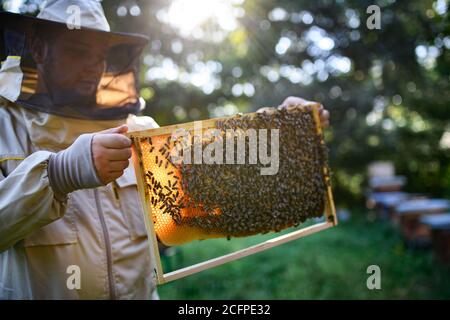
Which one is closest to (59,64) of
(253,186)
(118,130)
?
(118,130)

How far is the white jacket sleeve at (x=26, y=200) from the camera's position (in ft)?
6.01

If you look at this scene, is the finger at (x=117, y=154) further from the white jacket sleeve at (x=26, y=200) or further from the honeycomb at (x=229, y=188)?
the white jacket sleeve at (x=26, y=200)

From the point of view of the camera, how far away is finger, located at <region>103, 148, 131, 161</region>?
5.97 ft

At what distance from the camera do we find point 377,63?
8781mm

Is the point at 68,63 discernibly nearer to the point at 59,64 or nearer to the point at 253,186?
the point at 59,64

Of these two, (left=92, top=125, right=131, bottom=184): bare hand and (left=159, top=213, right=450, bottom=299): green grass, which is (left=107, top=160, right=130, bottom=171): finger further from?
(left=159, top=213, right=450, bottom=299): green grass

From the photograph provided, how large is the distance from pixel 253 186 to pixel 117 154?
89cm

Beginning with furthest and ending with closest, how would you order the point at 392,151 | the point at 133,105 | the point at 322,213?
1. the point at 392,151
2. the point at 322,213
3. the point at 133,105

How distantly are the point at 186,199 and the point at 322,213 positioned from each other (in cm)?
108

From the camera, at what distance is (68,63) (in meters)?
2.31

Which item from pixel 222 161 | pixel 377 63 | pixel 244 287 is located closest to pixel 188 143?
pixel 222 161

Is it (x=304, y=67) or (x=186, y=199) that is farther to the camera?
(x=304, y=67)

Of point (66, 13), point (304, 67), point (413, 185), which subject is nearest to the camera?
point (66, 13)
